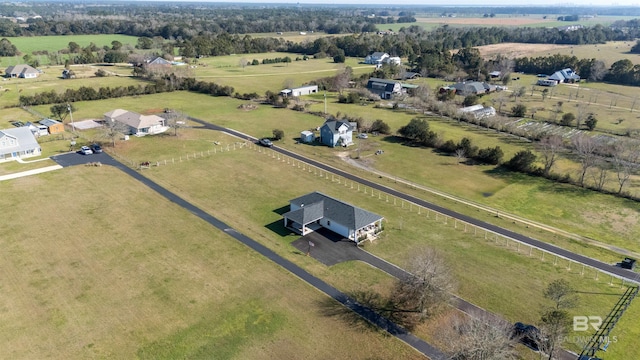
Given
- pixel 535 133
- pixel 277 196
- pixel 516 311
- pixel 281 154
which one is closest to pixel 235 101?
pixel 281 154

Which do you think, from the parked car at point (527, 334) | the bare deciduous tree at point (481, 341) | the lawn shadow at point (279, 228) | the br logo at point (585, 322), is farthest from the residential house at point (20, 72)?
the br logo at point (585, 322)

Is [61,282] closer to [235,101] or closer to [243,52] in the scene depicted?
[235,101]

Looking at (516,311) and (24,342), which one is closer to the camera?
(24,342)

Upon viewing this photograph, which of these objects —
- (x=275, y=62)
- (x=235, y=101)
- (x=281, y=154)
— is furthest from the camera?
(x=275, y=62)

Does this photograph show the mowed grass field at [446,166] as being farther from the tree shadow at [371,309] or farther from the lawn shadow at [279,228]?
the tree shadow at [371,309]

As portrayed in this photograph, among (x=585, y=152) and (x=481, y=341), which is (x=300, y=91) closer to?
(x=585, y=152)

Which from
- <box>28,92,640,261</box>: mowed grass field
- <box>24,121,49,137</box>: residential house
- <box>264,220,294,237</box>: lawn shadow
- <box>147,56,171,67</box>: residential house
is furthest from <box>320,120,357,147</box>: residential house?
<box>147,56,171,67</box>: residential house
